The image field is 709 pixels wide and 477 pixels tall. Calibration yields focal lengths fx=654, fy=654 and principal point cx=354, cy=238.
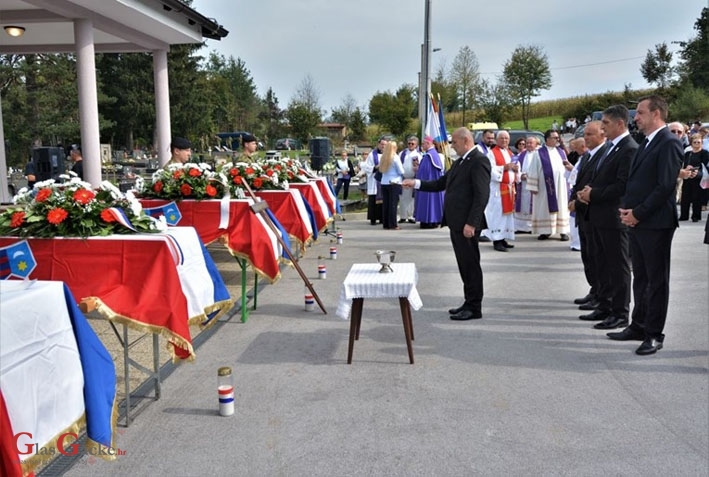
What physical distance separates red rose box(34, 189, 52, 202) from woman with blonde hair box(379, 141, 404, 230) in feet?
32.7

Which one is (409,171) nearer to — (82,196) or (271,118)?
(82,196)

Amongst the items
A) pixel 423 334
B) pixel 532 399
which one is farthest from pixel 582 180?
pixel 532 399

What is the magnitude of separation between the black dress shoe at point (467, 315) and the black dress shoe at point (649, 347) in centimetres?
172

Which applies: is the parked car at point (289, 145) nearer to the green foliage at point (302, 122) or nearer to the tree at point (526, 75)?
the green foliage at point (302, 122)

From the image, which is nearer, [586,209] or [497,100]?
[586,209]

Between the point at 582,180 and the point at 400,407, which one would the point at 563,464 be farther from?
the point at 582,180

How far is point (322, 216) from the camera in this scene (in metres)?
11.0

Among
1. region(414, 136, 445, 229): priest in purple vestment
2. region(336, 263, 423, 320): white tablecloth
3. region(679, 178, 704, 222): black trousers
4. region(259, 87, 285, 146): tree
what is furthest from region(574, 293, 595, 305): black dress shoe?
region(259, 87, 285, 146): tree

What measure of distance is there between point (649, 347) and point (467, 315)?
6.15 feet

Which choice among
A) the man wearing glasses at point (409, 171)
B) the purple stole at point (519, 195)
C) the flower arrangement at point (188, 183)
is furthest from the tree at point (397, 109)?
the flower arrangement at point (188, 183)

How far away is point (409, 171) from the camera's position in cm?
1527

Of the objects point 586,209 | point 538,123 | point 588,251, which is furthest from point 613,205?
point 538,123

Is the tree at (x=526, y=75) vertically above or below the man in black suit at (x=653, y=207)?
above

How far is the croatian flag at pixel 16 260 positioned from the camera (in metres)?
4.24
